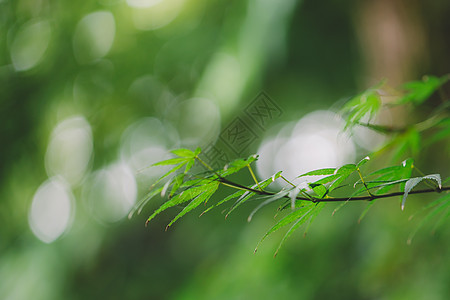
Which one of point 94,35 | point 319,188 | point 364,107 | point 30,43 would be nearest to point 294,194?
point 319,188

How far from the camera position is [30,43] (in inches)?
64.5

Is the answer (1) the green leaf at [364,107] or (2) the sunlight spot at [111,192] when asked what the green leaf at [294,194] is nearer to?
(1) the green leaf at [364,107]

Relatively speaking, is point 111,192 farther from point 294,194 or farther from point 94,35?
point 294,194

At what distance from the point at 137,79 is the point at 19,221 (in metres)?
0.75

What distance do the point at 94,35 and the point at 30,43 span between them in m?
0.28

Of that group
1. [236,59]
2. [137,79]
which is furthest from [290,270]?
[137,79]

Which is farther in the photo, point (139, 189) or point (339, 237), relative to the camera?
point (139, 189)

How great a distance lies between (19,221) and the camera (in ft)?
5.58

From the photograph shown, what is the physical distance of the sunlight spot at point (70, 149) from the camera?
1.61 meters

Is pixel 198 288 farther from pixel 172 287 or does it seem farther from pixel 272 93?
pixel 272 93

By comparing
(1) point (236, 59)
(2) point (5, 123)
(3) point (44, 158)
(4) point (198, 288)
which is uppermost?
(2) point (5, 123)

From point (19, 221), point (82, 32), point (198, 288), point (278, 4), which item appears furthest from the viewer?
point (19, 221)

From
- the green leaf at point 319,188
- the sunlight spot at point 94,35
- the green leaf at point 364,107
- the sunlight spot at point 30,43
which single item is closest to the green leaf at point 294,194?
the green leaf at point 319,188

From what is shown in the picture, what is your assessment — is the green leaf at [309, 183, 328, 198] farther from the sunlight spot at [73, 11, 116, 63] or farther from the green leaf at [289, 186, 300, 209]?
the sunlight spot at [73, 11, 116, 63]
